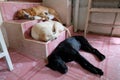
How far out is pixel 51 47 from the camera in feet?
3.86

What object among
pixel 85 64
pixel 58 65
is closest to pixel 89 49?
pixel 85 64

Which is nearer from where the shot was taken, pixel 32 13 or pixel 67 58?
pixel 67 58

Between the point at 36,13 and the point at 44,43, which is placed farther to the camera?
the point at 36,13

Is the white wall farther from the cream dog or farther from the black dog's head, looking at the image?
the black dog's head

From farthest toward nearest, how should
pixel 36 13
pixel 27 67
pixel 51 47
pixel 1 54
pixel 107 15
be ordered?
1. pixel 107 15
2. pixel 36 13
3. pixel 51 47
4. pixel 27 67
5. pixel 1 54

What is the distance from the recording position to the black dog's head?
38.8 inches

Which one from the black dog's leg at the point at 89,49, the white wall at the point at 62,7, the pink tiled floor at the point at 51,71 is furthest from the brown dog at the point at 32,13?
the black dog's leg at the point at 89,49

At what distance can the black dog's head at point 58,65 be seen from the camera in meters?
0.99

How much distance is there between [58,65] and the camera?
101 cm

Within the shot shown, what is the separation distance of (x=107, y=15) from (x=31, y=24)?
1193 mm

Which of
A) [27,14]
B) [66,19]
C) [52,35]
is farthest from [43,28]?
[66,19]

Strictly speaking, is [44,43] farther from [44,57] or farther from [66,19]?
[66,19]

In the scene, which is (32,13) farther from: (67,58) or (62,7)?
(67,58)

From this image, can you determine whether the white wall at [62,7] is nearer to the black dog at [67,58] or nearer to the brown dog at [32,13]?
the brown dog at [32,13]
